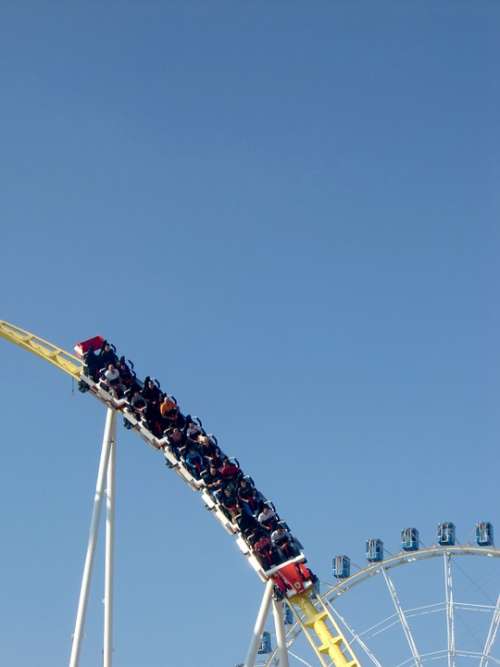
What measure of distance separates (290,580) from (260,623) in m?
1.54

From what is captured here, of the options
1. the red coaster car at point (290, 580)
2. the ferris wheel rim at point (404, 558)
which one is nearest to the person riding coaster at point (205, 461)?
the red coaster car at point (290, 580)

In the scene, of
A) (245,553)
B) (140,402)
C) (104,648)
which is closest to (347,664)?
(245,553)

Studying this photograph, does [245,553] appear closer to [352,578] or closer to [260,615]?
[260,615]

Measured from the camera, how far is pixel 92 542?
124 ft

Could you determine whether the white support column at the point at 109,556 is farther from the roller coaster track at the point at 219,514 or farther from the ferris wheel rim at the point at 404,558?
the ferris wheel rim at the point at 404,558

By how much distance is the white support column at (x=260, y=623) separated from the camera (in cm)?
3691

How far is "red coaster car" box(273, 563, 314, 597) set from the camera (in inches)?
1476

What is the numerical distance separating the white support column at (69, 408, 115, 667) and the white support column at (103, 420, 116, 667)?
0.18 metres

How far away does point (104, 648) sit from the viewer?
37.2 metres

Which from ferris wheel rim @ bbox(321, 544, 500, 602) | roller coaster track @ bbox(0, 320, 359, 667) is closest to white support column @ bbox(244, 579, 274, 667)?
roller coaster track @ bbox(0, 320, 359, 667)

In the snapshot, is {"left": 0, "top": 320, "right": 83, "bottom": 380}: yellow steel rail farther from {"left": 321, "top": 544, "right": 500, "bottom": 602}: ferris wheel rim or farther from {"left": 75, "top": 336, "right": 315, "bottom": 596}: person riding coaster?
{"left": 321, "top": 544, "right": 500, "bottom": 602}: ferris wheel rim

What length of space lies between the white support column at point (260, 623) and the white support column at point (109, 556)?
13.5 ft

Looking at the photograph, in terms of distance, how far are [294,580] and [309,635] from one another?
167 cm

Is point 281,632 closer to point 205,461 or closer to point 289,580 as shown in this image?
point 289,580
